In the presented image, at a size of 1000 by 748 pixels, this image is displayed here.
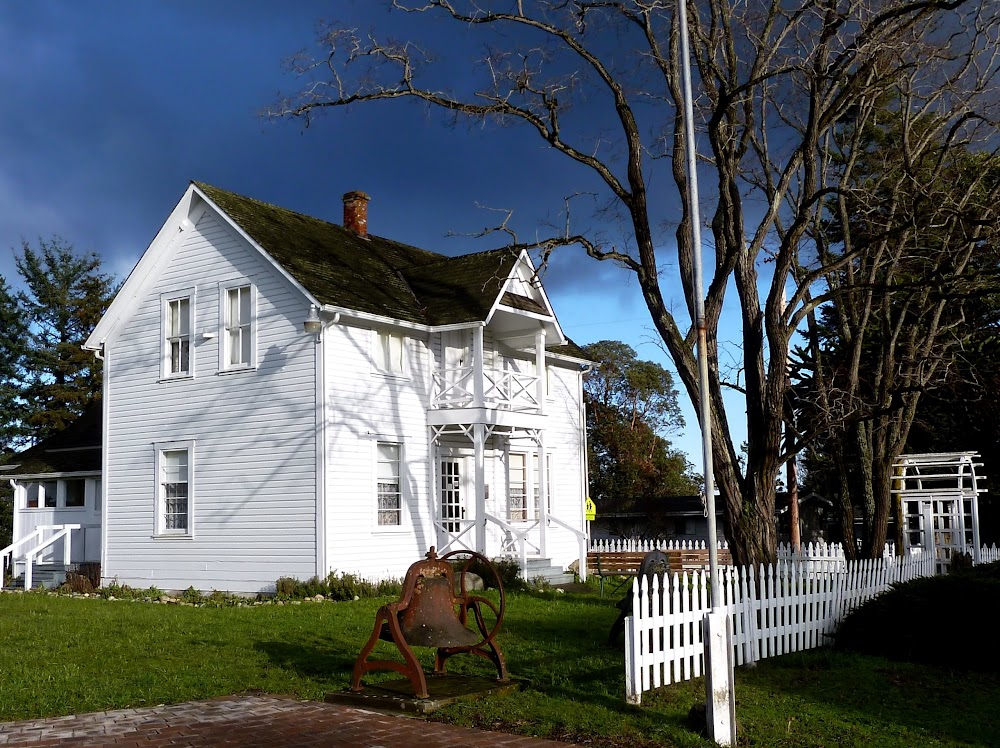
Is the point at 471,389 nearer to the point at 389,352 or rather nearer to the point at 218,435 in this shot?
the point at 389,352

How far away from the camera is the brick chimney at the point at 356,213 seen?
2755 cm

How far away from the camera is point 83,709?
9.55 metres

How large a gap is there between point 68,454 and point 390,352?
35.3 ft

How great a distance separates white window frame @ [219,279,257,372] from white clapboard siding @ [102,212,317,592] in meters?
0.11

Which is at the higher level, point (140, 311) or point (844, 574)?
point (140, 311)

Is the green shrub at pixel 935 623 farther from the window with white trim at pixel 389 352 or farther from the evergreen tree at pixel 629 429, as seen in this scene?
the evergreen tree at pixel 629 429

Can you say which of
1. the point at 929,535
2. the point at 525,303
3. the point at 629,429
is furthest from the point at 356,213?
the point at 629,429

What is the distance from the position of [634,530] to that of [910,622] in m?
32.5

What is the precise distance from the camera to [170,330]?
2378 centimetres

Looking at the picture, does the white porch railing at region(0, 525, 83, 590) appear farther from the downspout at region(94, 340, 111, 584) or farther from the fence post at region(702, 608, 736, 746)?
the fence post at region(702, 608, 736, 746)

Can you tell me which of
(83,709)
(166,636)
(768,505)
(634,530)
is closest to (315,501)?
(166,636)

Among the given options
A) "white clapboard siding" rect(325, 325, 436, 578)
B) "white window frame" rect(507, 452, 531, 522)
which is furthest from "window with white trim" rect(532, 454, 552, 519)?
"white clapboard siding" rect(325, 325, 436, 578)

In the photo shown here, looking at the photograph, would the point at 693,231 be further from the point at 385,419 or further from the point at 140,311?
the point at 140,311

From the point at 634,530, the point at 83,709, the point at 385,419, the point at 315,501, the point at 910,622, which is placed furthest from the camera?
the point at 634,530
